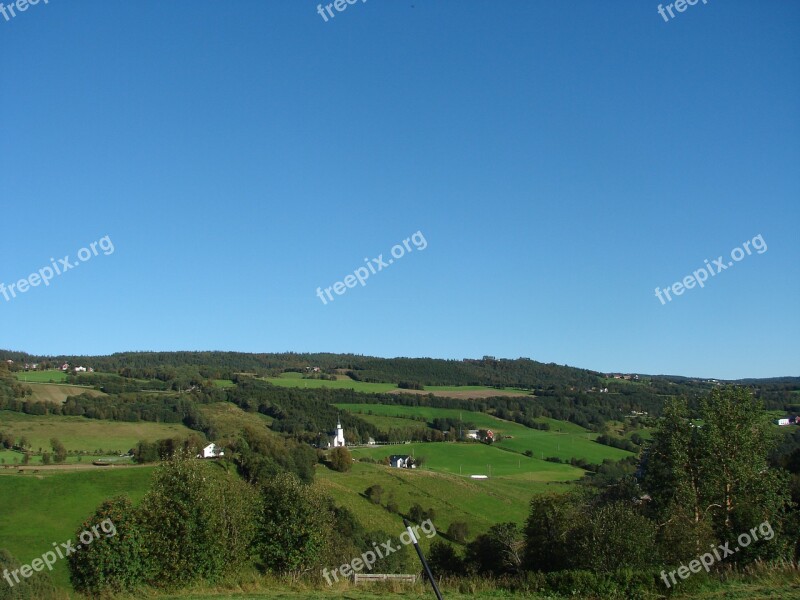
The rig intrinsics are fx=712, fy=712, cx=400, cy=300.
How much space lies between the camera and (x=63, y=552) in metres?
53.9

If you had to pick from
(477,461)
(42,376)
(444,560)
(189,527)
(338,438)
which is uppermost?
(42,376)

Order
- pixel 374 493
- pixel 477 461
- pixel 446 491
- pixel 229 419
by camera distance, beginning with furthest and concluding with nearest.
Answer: pixel 229 419 → pixel 477 461 → pixel 446 491 → pixel 374 493

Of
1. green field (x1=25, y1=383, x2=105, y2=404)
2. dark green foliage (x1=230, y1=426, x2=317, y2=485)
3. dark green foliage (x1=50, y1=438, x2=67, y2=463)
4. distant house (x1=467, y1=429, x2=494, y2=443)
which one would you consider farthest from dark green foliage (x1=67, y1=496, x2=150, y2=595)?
green field (x1=25, y1=383, x2=105, y2=404)

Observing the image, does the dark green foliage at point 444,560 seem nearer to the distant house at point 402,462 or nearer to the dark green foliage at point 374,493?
the dark green foliage at point 374,493

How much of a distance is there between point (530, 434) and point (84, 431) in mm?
86568

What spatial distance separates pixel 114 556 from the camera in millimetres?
31469

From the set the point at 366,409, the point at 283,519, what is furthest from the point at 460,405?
the point at 283,519

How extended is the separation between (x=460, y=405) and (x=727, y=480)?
147607 millimetres

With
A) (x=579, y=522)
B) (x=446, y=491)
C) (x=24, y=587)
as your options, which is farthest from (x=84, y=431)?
(x=579, y=522)

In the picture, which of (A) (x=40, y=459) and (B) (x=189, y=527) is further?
(A) (x=40, y=459)

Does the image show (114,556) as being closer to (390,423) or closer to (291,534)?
(291,534)

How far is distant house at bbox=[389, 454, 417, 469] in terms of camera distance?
121m

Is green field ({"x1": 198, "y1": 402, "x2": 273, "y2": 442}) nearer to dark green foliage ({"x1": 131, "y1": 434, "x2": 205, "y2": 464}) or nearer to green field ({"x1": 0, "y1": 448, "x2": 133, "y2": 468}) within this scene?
dark green foliage ({"x1": 131, "y1": 434, "x2": 205, "y2": 464})

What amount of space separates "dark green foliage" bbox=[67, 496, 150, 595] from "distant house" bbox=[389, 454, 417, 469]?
8839 centimetres
